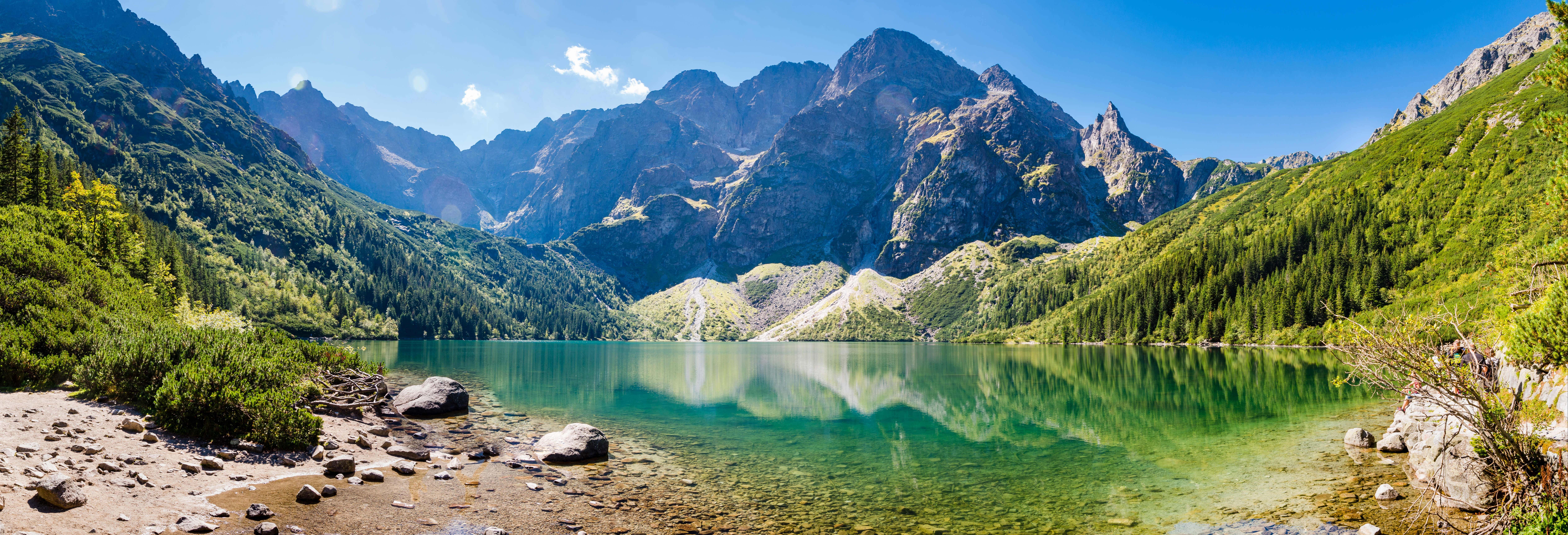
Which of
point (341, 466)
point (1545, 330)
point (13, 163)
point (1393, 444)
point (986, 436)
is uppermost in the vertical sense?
point (13, 163)

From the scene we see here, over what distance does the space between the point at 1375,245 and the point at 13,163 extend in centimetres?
22147

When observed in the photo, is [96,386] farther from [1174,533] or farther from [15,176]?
[15,176]

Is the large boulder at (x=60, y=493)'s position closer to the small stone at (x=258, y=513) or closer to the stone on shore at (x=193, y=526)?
the stone on shore at (x=193, y=526)

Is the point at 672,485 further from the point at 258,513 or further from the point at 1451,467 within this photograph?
the point at 1451,467

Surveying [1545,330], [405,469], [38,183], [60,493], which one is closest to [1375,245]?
[1545,330]

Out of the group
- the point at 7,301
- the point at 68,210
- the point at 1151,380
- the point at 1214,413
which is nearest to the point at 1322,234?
the point at 1151,380

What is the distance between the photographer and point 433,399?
34.2m

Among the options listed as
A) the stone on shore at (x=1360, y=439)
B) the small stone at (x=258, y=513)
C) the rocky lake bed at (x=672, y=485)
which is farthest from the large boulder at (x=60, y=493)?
the stone on shore at (x=1360, y=439)

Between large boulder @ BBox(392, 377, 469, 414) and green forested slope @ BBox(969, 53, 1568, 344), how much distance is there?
11497cm

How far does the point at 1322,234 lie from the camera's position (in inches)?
6014

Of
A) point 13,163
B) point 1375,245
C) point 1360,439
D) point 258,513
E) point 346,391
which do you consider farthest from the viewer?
point 1375,245

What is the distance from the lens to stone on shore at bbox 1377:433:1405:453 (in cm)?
2345

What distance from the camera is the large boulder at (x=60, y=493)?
10.7 m

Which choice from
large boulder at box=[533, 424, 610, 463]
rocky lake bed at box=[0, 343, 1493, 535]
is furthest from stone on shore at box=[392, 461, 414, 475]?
large boulder at box=[533, 424, 610, 463]
